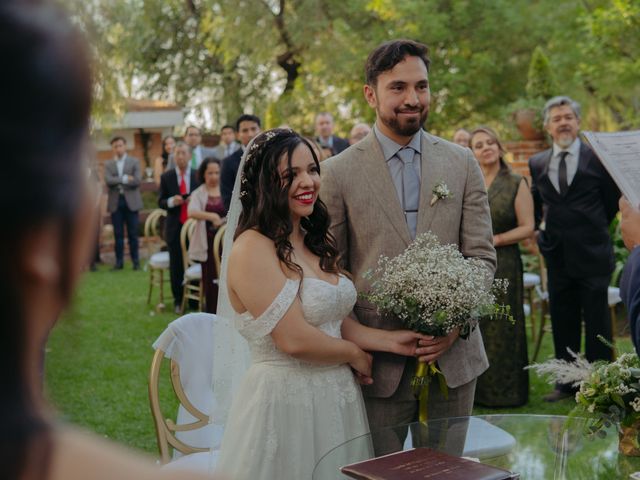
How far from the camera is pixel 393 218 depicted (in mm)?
3543

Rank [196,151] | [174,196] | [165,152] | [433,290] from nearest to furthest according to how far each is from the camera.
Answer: [433,290]
[174,196]
[196,151]
[165,152]

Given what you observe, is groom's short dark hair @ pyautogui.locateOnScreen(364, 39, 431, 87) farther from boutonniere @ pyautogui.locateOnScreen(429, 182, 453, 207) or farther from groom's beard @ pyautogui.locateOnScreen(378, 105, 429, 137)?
boutonniere @ pyautogui.locateOnScreen(429, 182, 453, 207)

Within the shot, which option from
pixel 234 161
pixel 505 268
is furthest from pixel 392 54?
pixel 234 161

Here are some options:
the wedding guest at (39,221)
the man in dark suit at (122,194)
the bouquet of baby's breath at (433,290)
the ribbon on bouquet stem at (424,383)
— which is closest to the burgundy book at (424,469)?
the bouquet of baby's breath at (433,290)

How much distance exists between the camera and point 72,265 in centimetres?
60

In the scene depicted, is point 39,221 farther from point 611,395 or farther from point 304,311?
point 304,311

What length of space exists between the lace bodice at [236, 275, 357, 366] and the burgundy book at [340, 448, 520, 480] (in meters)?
0.81

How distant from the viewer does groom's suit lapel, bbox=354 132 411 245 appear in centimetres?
354

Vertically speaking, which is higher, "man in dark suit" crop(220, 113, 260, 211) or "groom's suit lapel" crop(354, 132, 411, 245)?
"man in dark suit" crop(220, 113, 260, 211)

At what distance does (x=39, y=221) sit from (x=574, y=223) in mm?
6283

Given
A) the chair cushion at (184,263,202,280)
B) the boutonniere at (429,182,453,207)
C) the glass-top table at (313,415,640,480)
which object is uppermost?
the boutonniere at (429,182,453,207)

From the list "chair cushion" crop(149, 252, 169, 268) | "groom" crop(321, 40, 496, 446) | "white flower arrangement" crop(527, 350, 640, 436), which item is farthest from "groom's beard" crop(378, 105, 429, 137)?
"chair cushion" crop(149, 252, 169, 268)

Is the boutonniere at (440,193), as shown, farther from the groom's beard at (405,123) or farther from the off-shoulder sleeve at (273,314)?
the off-shoulder sleeve at (273,314)

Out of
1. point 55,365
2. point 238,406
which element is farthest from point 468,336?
point 55,365
